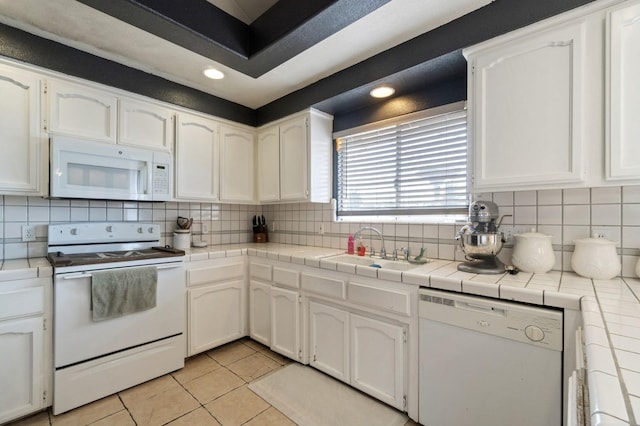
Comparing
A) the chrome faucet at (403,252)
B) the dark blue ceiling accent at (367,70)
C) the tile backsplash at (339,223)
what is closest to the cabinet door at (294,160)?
the dark blue ceiling accent at (367,70)

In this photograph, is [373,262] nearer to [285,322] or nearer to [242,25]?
[285,322]

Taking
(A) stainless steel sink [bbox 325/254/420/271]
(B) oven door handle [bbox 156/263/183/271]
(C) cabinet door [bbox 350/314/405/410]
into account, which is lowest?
(C) cabinet door [bbox 350/314/405/410]

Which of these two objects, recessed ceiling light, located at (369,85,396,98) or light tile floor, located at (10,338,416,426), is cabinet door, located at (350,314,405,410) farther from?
recessed ceiling light, located at (369,85,396,98)

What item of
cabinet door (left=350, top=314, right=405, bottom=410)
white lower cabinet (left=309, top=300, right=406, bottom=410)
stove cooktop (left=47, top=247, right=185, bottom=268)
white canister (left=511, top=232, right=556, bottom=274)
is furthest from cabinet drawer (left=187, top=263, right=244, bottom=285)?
white canister (left=511, top=232, right=556, bottom=274)

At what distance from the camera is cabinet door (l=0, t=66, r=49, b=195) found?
1.74 metres

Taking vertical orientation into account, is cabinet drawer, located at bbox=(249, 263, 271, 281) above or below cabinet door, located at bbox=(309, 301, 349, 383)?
above

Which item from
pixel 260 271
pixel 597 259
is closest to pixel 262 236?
pixel 260 271

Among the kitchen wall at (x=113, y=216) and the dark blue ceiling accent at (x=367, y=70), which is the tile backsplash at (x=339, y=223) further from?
the dark blue ceiling accent at (x=367, y=70)

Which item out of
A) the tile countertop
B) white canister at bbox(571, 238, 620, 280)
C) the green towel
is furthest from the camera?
the green towel

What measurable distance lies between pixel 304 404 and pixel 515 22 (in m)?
2.40

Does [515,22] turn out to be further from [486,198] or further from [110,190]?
[110,190]

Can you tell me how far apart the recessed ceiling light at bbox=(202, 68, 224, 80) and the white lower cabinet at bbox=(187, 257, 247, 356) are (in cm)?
150

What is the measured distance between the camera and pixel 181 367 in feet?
7.09

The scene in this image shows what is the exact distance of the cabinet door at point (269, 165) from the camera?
2.82 m
